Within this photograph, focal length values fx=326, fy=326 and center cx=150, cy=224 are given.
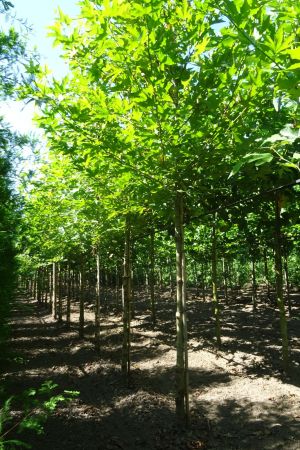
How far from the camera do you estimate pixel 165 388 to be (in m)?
8.35

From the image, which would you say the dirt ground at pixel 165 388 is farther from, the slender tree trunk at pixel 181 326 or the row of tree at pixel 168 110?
the row of tree at pixel 168 110

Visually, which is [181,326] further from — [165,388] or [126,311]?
[165,388]

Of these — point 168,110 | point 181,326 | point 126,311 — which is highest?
point 168,110

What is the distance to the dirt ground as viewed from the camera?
591cm

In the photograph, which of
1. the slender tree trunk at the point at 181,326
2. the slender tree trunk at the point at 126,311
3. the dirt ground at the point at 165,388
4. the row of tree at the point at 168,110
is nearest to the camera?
the row of tree at the point at 168,110

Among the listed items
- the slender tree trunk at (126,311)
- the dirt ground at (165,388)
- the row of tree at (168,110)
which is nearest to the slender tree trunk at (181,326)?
the row of tree at (168,110)

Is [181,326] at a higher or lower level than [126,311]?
higher

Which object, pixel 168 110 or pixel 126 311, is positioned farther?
pixel 126 311

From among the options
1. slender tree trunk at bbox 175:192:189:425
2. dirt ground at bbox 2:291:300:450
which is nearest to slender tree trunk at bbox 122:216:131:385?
dirt ground at bbox 2:291:300:450

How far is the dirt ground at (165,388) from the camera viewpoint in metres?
5.91

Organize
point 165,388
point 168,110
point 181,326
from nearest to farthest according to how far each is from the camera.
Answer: point 168,110, point 181,326, point 165,388

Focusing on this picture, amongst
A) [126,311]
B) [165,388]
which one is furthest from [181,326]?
[165,388]

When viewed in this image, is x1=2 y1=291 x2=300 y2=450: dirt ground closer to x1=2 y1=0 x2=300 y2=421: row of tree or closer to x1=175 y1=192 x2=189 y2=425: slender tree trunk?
x1=175 y1=192 x2=189 y2=425: slender tree trunk

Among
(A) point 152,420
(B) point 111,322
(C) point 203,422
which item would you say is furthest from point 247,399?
(B) point 111,322
